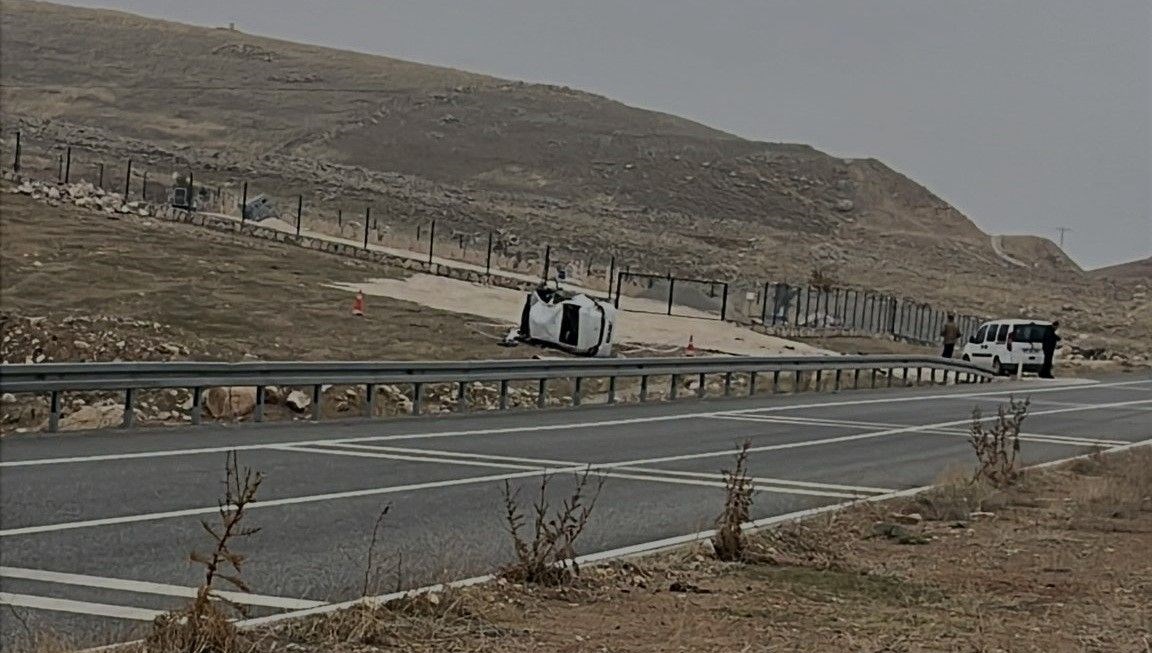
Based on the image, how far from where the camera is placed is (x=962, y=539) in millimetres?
12984

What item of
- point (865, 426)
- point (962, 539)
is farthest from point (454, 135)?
point (962, 539)

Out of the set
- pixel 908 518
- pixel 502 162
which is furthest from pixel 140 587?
pixel 502 162

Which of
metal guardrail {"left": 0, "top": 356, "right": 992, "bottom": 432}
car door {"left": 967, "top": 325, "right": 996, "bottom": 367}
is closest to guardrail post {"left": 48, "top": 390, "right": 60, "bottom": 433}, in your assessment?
metal guardrail {"left": 0, "top": 356, "right": 992, "bottom": 432}

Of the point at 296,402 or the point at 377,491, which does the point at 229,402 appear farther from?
the point at 377,491

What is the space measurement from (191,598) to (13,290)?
27.3 metres

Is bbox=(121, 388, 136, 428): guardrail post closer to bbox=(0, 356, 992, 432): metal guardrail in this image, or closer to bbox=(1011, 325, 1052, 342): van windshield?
bbox=(0, 356, 992, 432): metal guardrail

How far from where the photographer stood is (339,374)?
2203 cm

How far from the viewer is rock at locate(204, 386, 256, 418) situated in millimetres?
22484

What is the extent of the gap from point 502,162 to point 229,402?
12566cm

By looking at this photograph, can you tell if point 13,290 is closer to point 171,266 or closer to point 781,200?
point 171,266

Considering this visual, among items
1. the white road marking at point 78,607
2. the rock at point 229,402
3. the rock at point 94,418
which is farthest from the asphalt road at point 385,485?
the rock at point 94,418

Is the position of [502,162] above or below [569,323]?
above

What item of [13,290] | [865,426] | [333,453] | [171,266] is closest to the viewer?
[333,453]

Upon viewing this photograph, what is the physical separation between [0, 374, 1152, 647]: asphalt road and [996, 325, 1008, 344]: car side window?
20.3 metres
